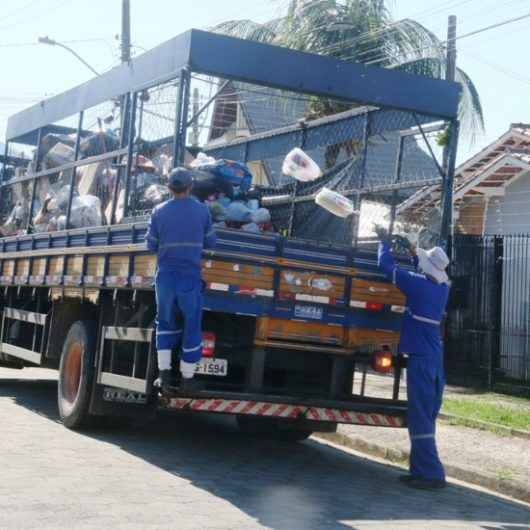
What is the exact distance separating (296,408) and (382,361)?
0.94 meters

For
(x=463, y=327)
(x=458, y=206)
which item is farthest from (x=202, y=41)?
(x=458, y=206)

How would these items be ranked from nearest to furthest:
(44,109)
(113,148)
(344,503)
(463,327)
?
(344,503) < (113,148) < (44,109) < (463,327)

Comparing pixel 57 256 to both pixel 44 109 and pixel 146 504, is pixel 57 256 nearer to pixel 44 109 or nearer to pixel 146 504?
pixel 44 109

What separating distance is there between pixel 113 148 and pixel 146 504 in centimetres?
462

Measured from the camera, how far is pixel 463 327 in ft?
55.4

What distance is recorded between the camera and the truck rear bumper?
26.6 ft

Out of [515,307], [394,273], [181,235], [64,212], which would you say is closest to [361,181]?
[394,273]

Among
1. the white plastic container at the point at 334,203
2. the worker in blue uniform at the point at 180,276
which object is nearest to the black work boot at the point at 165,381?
the worker in blue uniform at the point at 180,276

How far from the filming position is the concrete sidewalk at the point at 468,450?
896 centimetres

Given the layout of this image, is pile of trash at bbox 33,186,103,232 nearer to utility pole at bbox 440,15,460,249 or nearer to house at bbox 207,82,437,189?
house at bbox 207,82,437,189

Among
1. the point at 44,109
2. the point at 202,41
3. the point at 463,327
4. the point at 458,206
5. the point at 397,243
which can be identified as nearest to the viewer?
the point at 202,41

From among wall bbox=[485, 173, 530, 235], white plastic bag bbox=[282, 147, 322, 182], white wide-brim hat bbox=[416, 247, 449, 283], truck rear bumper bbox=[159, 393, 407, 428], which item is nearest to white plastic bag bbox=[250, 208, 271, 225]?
white plastic bag bbox=[282, 147, 322, 182]

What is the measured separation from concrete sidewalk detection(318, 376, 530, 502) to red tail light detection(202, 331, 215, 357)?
261cm

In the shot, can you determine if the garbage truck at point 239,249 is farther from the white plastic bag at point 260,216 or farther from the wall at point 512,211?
the wall at point 512,211
